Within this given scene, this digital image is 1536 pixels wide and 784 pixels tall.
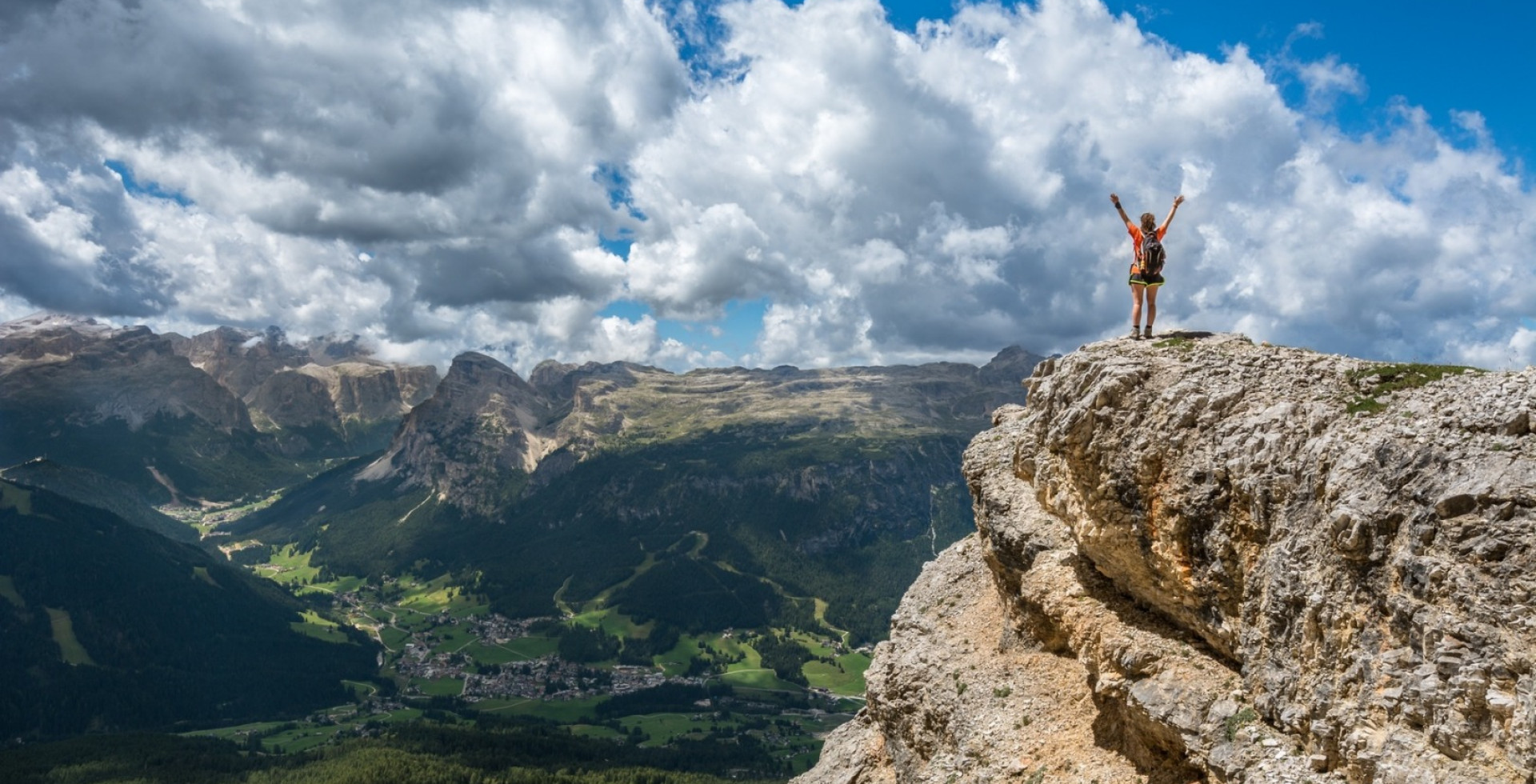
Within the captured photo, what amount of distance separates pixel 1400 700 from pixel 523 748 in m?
195

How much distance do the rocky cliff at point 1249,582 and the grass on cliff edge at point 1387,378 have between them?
0.08m

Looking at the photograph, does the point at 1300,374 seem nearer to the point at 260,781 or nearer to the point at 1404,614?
the point at 1404,614

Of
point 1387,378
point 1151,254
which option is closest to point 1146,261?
point 1151,254

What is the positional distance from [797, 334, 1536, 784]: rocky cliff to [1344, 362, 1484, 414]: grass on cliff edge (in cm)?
8

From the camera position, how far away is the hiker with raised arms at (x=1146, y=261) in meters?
31.2

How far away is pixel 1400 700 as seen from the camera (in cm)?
1705

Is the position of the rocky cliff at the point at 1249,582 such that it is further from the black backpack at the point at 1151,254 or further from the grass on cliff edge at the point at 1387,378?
the black backpack at the point at 1151,254

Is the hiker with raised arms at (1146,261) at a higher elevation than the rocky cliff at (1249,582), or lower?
higher

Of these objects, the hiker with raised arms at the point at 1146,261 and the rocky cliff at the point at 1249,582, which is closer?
the rocky cliff at the point at 1249,582

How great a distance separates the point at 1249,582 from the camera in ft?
74.1

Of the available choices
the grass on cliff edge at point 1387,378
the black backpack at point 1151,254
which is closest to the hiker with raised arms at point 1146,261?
the black backpack at point 1151,254

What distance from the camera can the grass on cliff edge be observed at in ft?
69.1

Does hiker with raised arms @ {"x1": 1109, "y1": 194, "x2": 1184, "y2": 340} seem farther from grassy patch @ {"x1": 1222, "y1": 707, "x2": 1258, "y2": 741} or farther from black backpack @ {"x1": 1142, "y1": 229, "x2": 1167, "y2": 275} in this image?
grassy patch @ {"x1": 1222, "y1": 707, "x2": 1258, "y2": 741}

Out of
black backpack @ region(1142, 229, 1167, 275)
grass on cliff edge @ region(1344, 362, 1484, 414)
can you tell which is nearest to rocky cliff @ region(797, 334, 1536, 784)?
grass on cliff edge @ region(1344, 362, 1484, 414)
